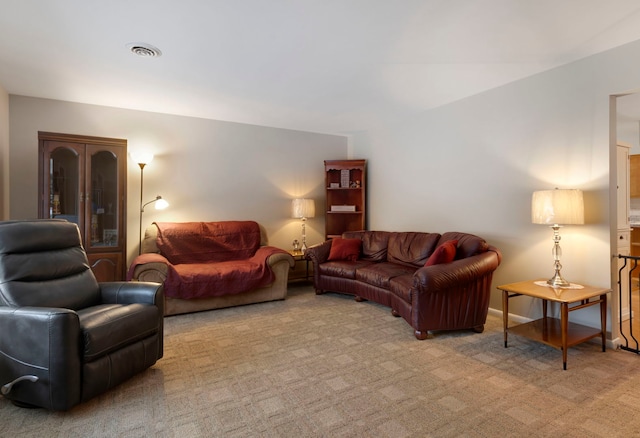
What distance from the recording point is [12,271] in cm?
222

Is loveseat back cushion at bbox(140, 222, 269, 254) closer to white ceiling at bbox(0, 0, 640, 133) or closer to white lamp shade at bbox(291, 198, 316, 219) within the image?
white ceiling at bbox(0, 0, 640, 133)

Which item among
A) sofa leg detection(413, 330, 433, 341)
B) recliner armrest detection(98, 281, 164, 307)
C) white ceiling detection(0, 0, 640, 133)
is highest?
white ceiling detection(0, 0, 640, 133)

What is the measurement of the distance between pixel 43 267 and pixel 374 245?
11.7 feet

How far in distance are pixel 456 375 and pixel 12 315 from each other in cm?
275

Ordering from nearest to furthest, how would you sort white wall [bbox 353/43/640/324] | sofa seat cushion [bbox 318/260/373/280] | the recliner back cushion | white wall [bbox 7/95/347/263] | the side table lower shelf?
the recliner back cushion → the side table lower shelf → white wall [bbox 353/43/640/324] → white wall [bbox 7/95/347/263] → sofa seat cushion [bbox 318/260/373/280]

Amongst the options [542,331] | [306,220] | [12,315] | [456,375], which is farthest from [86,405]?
[306,220]

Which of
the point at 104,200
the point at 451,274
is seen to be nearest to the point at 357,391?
the point at 451,274

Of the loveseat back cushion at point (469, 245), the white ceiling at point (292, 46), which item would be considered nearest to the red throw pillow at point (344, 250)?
the loveseat back cushion at point (469, 245)

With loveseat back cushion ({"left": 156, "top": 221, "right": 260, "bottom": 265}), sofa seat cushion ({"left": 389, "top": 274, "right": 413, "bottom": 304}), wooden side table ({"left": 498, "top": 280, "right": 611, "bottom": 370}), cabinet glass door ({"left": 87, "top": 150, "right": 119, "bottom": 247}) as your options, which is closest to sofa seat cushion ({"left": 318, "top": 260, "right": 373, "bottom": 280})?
sofa seat cushion ({"left": 389, "top": 274, "right": 413, "bottom": 304})

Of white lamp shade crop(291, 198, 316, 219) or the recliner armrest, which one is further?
white lamp shade crop(291, 198, 316, 219)

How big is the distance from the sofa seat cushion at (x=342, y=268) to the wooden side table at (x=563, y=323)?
5.93ft

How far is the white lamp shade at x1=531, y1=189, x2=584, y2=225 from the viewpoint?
9.06 ft

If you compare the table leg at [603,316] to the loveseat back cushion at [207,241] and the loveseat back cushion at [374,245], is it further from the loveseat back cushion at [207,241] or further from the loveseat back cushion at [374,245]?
the loveseat back cushion at [207,241]

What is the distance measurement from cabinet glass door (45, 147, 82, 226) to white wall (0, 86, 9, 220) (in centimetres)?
49
